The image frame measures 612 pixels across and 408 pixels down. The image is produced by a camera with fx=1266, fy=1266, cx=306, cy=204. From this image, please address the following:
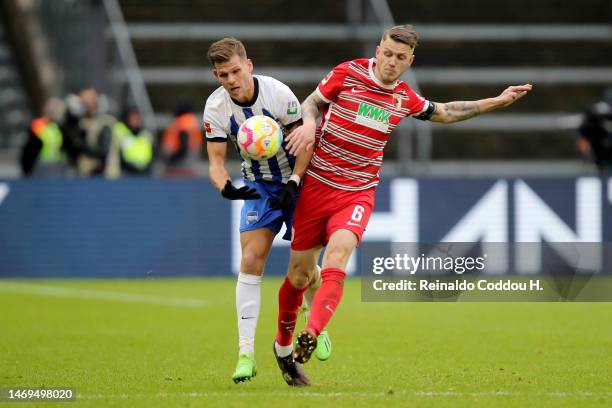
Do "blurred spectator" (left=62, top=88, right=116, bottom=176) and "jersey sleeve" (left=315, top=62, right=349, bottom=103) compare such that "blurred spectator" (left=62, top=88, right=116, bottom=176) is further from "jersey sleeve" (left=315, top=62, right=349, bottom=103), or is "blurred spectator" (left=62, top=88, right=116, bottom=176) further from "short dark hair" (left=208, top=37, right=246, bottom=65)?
"short dark hair" (left=208, top=37, right=246, bottom=65)

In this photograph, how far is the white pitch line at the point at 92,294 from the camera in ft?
46.8

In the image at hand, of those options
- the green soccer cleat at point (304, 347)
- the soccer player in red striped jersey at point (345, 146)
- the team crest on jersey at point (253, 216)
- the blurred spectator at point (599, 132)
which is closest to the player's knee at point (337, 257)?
the soccer player in red striped jersey at point (345, 146)

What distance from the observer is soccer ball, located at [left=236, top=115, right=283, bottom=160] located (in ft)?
25.2

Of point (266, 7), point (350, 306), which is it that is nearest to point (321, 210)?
point (350, 306)

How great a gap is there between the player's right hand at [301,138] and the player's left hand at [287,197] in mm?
198

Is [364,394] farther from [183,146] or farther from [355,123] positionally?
[183,146]

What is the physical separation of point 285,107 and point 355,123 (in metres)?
0.46

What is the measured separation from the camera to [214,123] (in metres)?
7.88

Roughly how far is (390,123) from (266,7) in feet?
55.2

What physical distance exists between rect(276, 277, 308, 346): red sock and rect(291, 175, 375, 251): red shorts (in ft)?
0.90

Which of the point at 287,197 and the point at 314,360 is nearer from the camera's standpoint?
the point at 287,197

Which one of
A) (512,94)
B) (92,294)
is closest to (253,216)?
(512,94)

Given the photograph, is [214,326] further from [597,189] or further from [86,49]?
[86,49]

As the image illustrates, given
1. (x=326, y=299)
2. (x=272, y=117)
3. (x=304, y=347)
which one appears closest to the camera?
(x=304, y=347)
